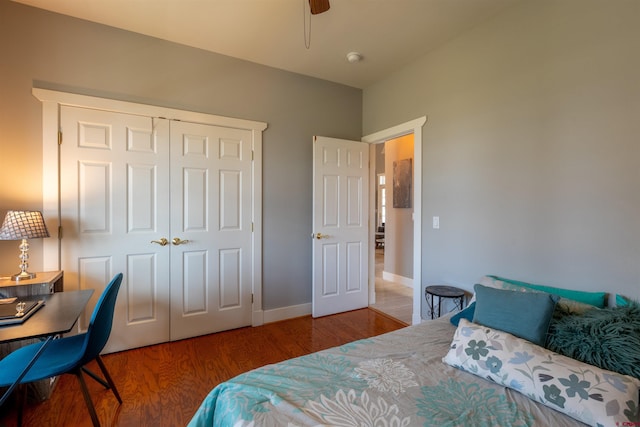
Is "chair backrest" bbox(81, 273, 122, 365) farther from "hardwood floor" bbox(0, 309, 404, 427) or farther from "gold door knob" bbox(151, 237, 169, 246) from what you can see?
"gold door knob" bbox(151, 237, 169, 246)

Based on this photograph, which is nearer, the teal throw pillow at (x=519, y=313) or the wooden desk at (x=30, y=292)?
the teal throw pillow at (x=519, y=313)

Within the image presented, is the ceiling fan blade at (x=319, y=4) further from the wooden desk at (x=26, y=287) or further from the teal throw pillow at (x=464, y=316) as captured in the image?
the wooden desk at (x=26, y=287)

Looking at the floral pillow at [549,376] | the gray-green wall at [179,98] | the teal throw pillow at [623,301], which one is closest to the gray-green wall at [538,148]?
the teal throw pillow at [623,301]

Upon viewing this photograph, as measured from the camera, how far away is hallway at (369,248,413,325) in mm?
3412

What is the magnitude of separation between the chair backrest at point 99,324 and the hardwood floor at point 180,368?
0.46 m

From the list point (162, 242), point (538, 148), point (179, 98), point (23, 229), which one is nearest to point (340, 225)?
point (162, 242)

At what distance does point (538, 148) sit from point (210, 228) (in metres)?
2.82

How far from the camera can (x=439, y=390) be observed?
46.5 inches

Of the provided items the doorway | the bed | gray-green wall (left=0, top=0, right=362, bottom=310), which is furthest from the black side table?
the doorway

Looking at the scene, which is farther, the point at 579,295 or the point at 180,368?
the point at 180,368

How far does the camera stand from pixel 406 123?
305cm

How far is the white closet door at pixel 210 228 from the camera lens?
2725 millimetres

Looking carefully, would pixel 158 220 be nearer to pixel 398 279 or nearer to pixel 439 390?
pixel 439 390

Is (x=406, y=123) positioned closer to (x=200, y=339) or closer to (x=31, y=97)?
(x=200, y=339)
